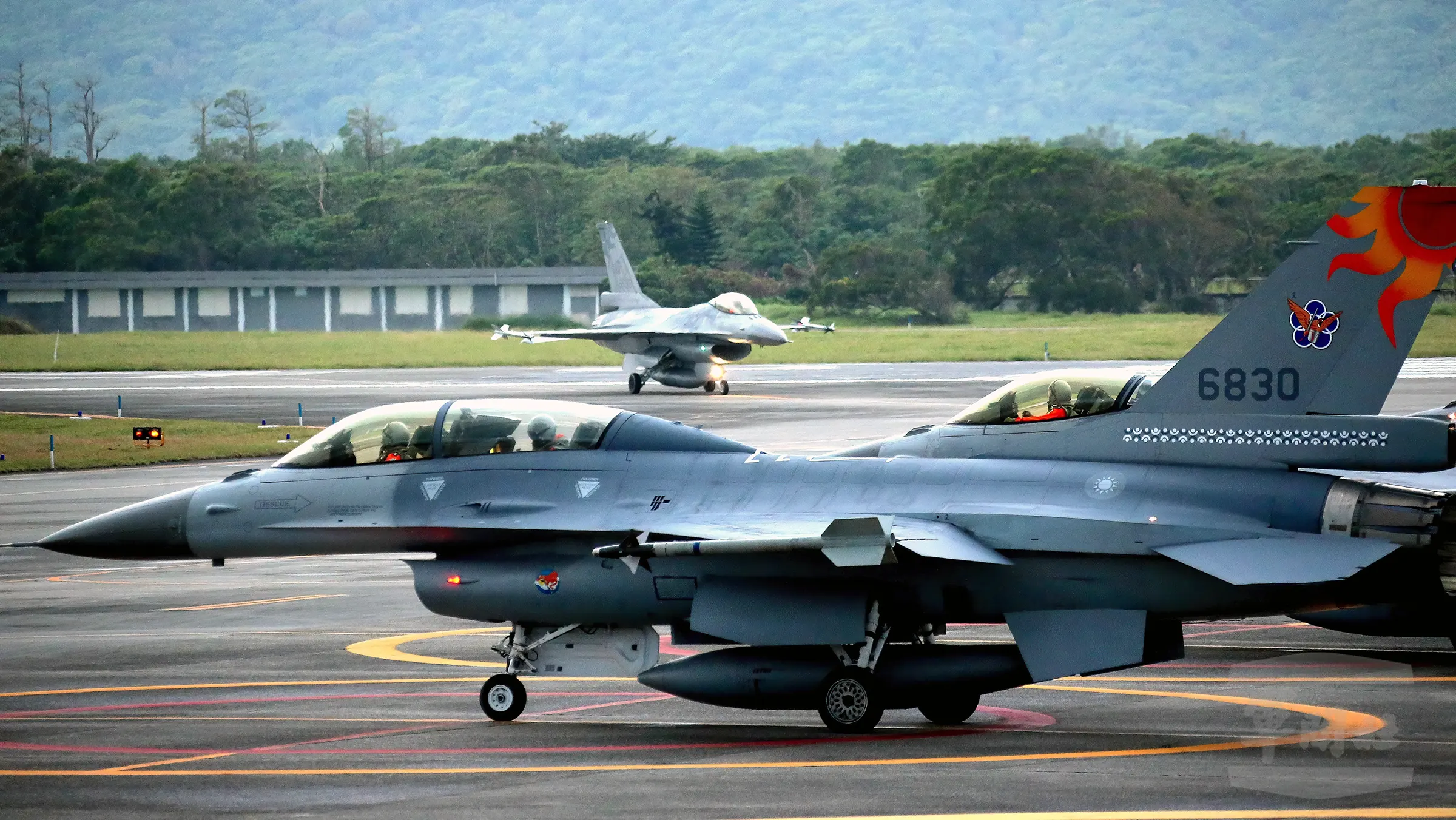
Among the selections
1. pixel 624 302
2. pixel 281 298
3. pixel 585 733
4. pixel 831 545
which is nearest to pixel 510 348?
pixel 624 302

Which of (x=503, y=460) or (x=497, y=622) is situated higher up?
(x=503, y=460)

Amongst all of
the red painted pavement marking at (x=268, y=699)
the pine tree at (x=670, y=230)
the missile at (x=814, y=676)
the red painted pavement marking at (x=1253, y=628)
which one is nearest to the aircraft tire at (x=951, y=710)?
the missile at (x=814, y=676)

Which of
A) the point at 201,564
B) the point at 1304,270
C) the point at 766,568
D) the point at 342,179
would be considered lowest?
the point at 201,564

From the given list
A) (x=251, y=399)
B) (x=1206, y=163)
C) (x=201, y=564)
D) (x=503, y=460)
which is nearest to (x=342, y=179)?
(x=1206, y=163)

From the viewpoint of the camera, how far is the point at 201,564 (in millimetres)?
23578

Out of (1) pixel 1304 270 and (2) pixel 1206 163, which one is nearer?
(1) pixel 1304 270

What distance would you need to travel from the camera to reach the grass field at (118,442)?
118 ft

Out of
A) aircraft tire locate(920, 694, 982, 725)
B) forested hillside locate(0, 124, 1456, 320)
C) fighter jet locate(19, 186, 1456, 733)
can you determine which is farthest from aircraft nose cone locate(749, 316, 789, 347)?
forested hillside locate(0, 124, 1456, 320)

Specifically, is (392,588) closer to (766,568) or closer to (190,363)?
(766,568)

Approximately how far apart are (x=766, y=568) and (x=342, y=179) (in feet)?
442

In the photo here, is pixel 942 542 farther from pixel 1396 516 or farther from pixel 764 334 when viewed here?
pixel 764 334

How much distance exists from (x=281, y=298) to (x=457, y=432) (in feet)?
329

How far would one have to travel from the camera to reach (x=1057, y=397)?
55.2 ft

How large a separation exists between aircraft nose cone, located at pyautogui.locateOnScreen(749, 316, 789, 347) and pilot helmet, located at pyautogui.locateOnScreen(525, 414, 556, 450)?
38.4 metres
